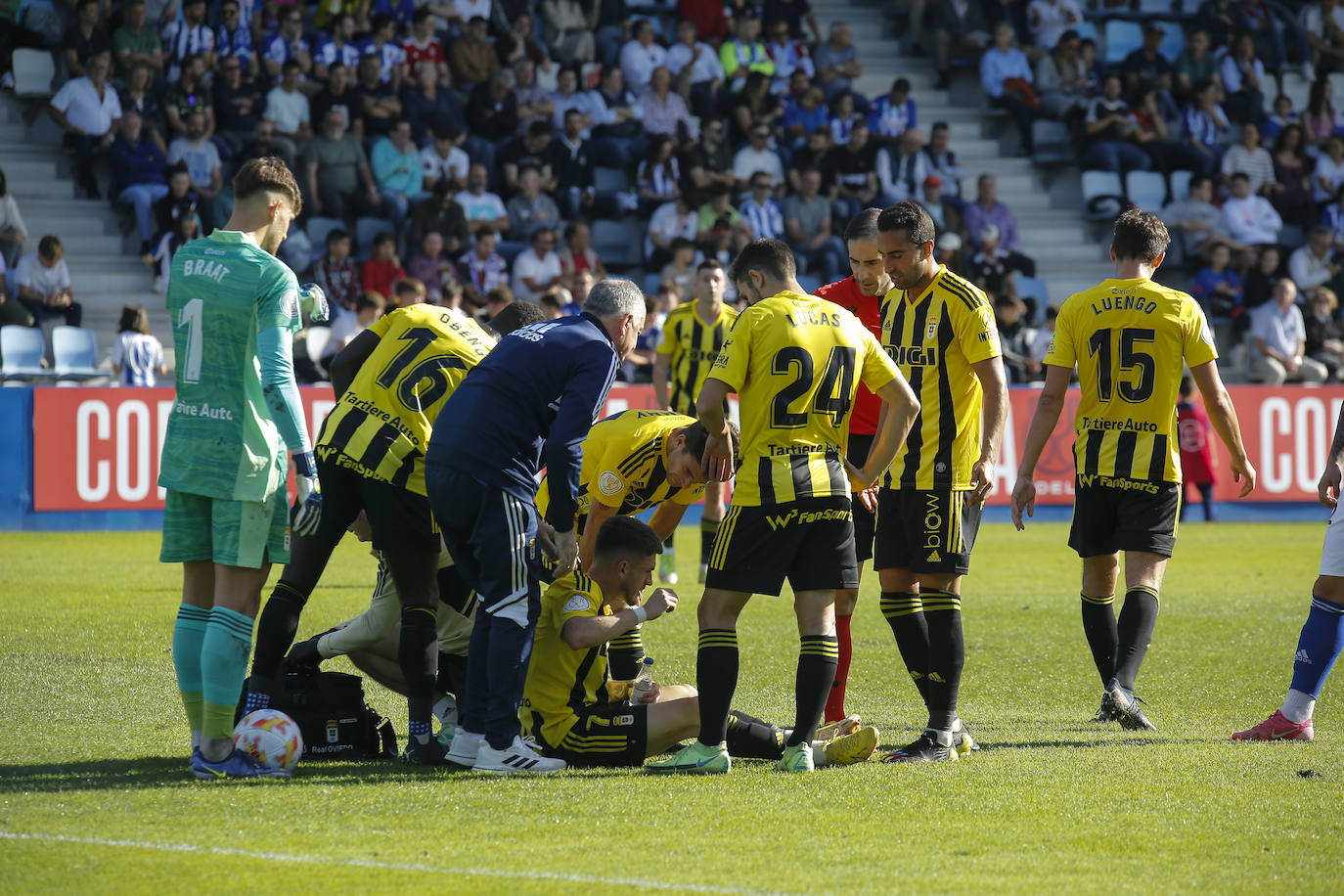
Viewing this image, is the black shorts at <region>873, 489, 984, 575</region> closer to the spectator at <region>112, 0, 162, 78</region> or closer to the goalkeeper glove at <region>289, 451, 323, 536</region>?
the goalkeeper glove at <region>289, 451, 323, 536</region>

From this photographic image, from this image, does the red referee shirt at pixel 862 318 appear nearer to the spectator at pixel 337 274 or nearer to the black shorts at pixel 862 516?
the black shorts at pixel 862 516

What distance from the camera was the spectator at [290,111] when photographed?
65.2 feet

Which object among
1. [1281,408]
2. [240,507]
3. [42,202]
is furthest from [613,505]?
[42,202]

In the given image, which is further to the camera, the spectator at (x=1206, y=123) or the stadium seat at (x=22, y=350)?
the spectator at (x=1206, y=123)

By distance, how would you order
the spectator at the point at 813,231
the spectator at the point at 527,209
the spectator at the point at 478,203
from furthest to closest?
the spectator at the point at 813,231 → the spectator at the point at 527,209 → the spectator at the point at 478,203

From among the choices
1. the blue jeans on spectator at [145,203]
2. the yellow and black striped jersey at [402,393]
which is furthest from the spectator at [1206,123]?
the yellow and black striped jersey at [402,393]

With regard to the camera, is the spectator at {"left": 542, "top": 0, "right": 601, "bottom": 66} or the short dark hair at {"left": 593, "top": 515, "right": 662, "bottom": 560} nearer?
the short dark hair at {"left": 593, "top": 515, "right": 662, "bottom": 560}

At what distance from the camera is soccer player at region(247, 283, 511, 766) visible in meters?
6.25

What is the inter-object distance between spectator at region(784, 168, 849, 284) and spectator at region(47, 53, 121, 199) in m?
9.26

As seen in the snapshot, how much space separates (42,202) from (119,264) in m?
1.42

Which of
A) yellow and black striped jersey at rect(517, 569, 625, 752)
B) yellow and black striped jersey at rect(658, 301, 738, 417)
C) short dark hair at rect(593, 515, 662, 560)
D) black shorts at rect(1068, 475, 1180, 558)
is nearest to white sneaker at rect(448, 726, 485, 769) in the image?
yellow and black striped jersey at rect(517, 569, 625, 752)

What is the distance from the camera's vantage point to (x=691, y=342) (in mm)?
13203

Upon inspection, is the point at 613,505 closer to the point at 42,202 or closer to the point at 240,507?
the point at 240,507

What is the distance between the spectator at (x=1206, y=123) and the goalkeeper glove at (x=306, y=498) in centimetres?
2225
